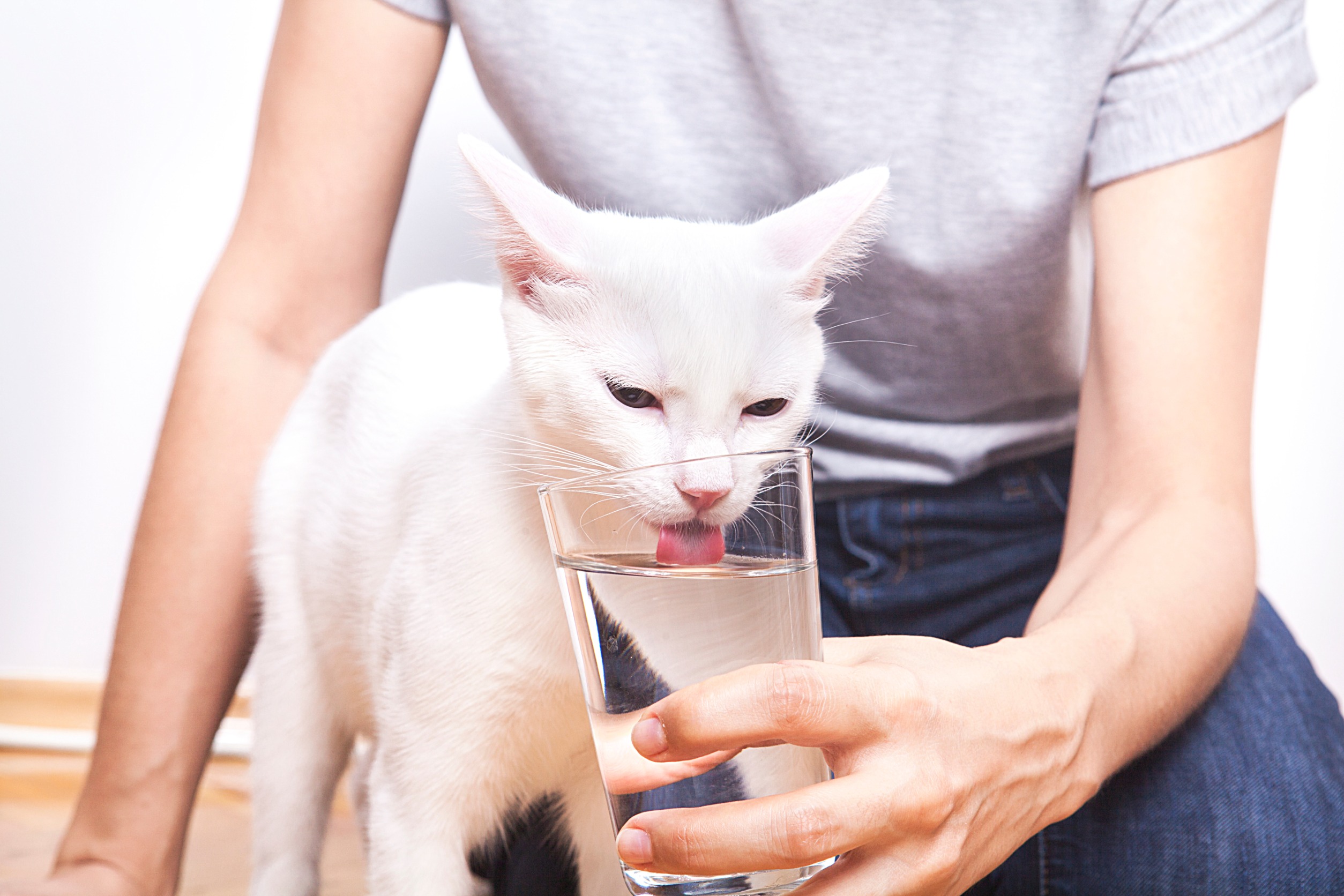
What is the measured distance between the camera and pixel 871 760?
1.41ft

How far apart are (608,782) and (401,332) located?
50 cm

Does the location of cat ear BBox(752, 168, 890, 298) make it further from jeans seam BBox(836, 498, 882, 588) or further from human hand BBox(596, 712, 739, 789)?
jeans seam BBox(836, 498, 882, 588)

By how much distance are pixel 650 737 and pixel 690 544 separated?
0.29 ft

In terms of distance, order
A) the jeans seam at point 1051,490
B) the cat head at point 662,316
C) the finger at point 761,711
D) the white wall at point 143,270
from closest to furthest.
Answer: the finger at point 761,711, the cat head at point 662,316, the jeans seam at point 1051,490, the white wall at point 143,270

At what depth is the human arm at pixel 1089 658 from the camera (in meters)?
0.41

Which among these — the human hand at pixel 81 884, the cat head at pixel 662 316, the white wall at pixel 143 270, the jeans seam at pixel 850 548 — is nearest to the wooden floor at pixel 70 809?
the white wall at pixel 143 270

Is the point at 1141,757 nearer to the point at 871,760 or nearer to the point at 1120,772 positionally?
the point at 1120,772

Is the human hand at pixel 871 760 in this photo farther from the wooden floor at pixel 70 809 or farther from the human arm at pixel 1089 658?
the wooden floor at pixel 70 809

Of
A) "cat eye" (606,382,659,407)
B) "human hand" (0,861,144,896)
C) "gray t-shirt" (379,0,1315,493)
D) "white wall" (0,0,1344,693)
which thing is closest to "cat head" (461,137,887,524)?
"cat eye" (606,382,659,407)

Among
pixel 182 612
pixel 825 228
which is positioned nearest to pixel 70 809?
A: pixel 182 612

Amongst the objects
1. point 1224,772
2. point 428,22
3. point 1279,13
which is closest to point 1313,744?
point 1224,772

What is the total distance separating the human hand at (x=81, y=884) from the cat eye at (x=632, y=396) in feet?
1.80

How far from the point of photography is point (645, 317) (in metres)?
0.54

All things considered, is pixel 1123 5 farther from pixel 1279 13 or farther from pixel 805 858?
pixel 805 858
